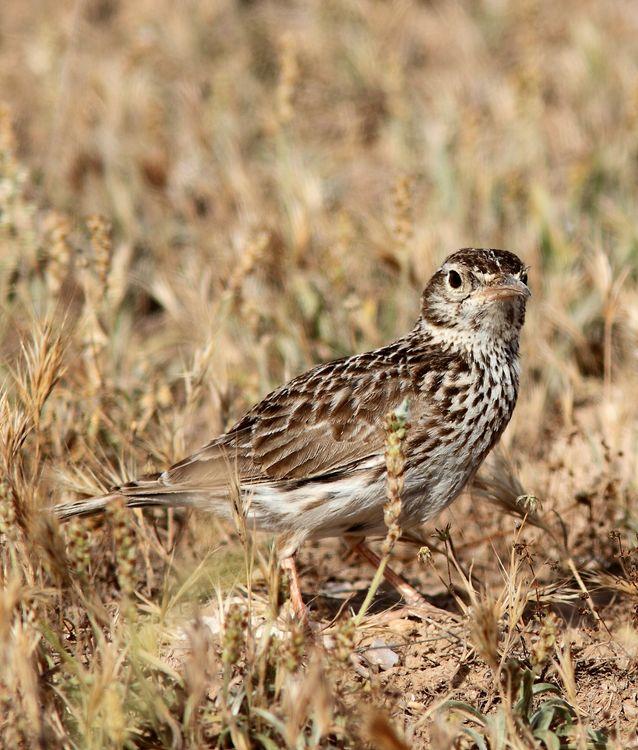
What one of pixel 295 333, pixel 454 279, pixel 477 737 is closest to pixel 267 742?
pixel 477 737

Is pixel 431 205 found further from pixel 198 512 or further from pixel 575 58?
pixel 198 512

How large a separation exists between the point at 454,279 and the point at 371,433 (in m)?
0.89

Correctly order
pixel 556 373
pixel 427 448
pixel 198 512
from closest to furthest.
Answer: pixel 427 448, pixel 198 512, pixel 556 373

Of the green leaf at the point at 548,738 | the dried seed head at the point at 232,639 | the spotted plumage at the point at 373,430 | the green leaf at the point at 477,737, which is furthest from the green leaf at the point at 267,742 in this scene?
the spotted plumage at the point at 373,430

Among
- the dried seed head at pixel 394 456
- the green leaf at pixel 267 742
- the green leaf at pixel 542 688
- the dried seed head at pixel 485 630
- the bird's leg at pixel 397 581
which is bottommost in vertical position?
the bird's leg at pixel 397 581

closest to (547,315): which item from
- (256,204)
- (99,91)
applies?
(256,204)

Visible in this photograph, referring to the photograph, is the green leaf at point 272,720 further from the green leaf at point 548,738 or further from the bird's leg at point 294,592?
the green leaf at point 548,738

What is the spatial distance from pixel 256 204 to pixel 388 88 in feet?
8.34

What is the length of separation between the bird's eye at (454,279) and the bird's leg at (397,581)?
134 centimetres

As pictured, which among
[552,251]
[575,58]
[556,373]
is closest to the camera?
[556,373]

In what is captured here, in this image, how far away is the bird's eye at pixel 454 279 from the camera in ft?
17.9

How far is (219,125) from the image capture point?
32.7ft

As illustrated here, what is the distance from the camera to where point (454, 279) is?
18.0 ft

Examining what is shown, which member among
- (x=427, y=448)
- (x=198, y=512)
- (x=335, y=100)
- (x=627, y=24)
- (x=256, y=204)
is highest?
(x=627, y=24)
